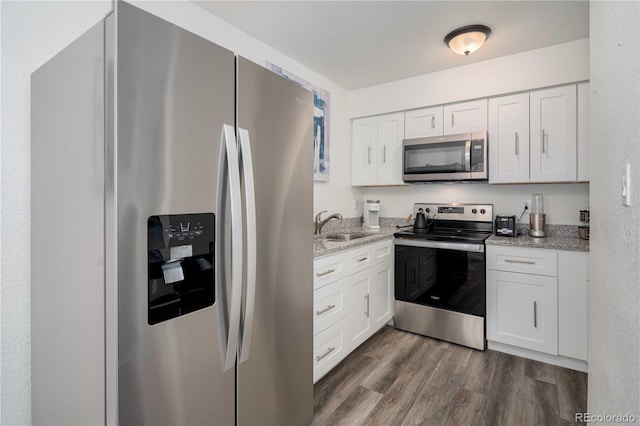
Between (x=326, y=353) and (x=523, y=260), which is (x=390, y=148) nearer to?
(x=523, y=260)

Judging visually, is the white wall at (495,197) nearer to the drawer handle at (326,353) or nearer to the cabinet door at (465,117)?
the cabinet door at (465,117)

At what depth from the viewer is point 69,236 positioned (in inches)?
39.5

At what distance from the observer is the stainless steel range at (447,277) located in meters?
2.51

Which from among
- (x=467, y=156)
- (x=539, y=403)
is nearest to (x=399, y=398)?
(x=539, y=403)

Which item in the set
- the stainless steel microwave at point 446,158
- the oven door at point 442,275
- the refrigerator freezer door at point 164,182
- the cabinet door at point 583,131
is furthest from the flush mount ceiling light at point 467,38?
the refrigerator freezer door at point 164,182

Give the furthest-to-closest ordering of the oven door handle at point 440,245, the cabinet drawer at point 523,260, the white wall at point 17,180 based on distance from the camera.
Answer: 1. the oven door handle at point 440,245
2. the cabinet drawer at point 523,260
3. the white wall at point 17,180

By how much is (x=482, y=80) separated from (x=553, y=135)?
74 cm

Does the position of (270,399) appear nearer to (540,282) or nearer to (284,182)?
(284,182)

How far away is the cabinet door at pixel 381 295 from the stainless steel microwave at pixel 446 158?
3.00ft

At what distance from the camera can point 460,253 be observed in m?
2.55

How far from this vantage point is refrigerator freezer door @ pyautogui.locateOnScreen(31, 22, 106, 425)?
2.88 ft

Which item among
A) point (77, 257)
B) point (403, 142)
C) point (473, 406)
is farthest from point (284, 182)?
point (403, 142)

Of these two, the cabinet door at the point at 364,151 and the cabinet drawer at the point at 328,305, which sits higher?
the cabinet door at the point at 364,151

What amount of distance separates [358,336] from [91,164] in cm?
209
